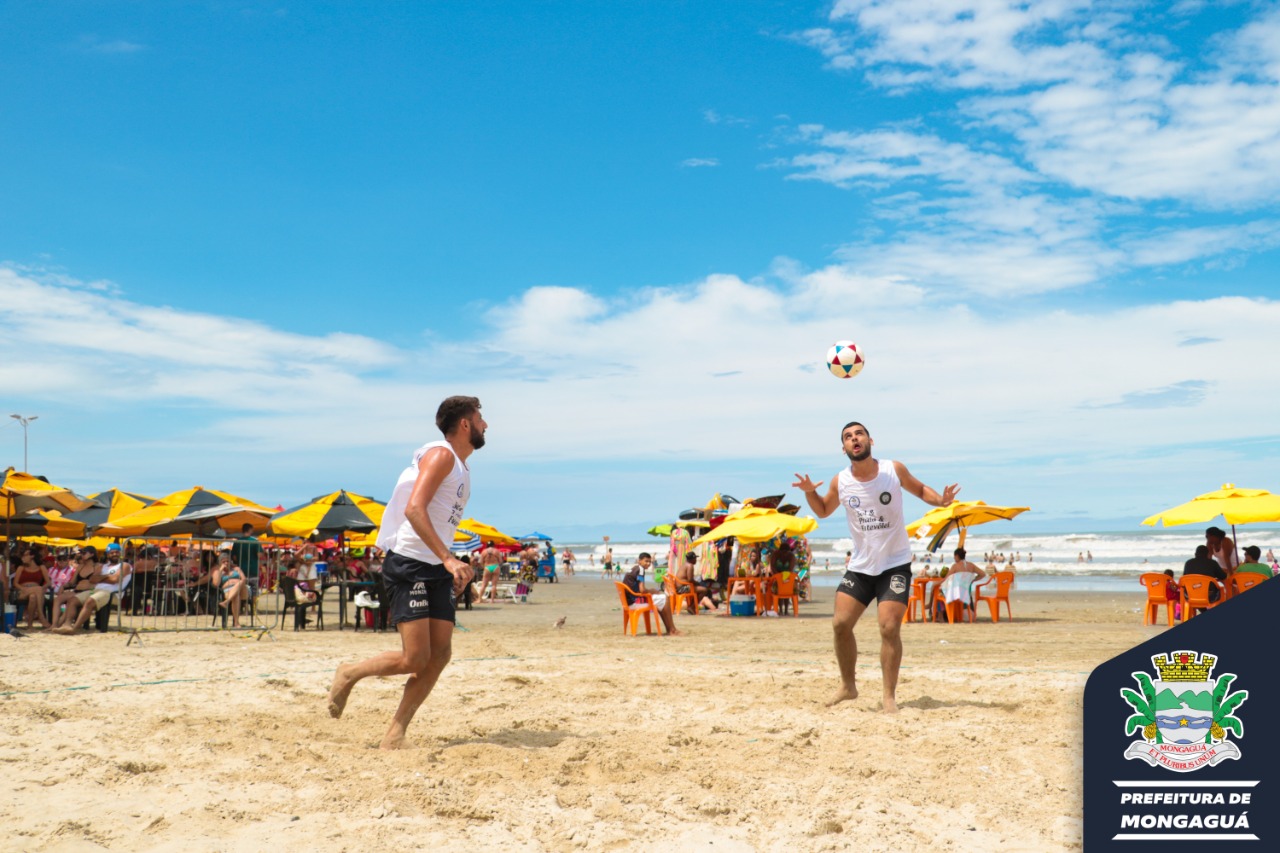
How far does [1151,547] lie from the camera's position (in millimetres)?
65062

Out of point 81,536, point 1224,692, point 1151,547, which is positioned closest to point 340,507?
point 81,536

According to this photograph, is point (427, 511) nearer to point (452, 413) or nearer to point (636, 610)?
point (452, 413)

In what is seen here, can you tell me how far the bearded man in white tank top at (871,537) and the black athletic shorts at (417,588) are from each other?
224 cm

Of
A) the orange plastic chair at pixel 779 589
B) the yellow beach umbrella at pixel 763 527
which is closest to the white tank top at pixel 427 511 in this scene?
the yellow beach umbrella at pixel 763 527

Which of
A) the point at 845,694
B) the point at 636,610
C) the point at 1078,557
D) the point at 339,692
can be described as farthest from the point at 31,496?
the point at 1078,557

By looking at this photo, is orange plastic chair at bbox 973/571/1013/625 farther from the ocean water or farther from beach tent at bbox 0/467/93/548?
beach tent at bbox 0/467/93/548

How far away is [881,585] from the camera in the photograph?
5.75 m

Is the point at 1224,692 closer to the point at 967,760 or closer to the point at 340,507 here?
the point at 967,760

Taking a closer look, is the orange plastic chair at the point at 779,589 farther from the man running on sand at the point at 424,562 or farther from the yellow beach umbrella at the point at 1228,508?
the man running on sand at the point at 424,562

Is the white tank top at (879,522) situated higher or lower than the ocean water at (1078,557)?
higher

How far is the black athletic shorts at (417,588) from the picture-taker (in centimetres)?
448

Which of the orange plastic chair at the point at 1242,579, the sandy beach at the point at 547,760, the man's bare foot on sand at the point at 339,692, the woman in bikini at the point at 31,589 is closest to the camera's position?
the sandy beach at the point at 547,760

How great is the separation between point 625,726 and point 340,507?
34.3 feet

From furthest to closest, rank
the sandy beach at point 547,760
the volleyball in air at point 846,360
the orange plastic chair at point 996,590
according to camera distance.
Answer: the orange plastic chair at point 996,590 → the volleyball in air at point 846,360 → the sandy beach at point 547,760
